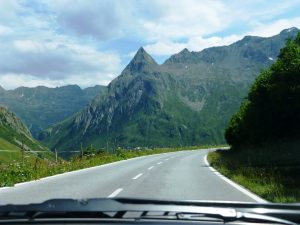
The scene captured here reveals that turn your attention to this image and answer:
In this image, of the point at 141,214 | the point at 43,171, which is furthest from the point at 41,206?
the point at 43,171

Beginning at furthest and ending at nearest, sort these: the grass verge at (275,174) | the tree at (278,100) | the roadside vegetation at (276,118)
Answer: the tree at (278,100), the roadside vegetation at (276,118), the grass verge at (275,174)

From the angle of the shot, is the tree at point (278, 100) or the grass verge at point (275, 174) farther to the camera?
the tree at point (278, 100)

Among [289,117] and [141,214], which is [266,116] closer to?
[289,117]

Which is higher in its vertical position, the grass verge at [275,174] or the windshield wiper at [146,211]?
the windshield wiper at [146,211]

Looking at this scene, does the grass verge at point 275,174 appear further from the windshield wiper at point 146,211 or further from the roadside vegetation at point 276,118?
the windshield wiper at point 146,211

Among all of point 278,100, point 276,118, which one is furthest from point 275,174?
point 276,118

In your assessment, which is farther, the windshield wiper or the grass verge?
the grass verge

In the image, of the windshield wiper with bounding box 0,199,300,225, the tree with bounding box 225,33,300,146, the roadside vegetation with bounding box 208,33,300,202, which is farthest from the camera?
the tree with bounding box 225,33,300,146

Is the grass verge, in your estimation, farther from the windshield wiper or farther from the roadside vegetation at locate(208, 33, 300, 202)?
the windshield wiper

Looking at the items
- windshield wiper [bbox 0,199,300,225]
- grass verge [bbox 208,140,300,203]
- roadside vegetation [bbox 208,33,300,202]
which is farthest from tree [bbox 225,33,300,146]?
windshield wiper [bbox 0,199,300,225]

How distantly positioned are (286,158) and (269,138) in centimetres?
741

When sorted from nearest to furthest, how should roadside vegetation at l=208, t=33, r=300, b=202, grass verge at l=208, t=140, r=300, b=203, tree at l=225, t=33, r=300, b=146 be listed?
grass verge at l=208, t=140, r=300, b=203
roadside vegetation at l=208, t=33, r=300, b=202
tree at l=225, t=33, r=300, b=146

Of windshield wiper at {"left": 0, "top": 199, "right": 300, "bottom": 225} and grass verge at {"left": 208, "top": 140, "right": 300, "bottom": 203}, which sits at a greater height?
windshield wiper at {"left": 0, "top": 199, "right": 300, "bottom": 225}

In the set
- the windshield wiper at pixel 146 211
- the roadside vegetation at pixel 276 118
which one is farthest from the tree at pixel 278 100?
the windshield wiper at pixel 146 211
